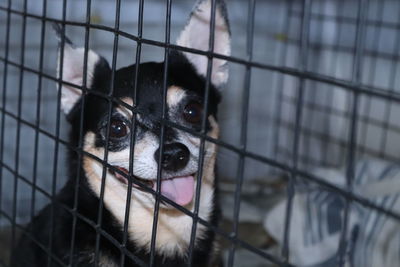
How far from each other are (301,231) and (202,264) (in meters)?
0.88

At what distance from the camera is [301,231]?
2471 millimetres

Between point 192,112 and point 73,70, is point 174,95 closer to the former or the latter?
point 192,112

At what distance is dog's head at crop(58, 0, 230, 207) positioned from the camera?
4.68 ft

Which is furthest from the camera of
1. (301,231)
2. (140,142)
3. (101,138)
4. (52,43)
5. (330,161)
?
(330,161)

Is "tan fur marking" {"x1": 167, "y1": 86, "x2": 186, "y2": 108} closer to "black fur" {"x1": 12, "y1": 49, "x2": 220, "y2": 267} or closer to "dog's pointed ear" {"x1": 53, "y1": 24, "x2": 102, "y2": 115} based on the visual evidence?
"black fur" {"x1": 12, "y1": 49, "x2": 220, "y2": 267}

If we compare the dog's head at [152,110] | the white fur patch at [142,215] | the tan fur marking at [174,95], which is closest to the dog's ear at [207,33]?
the dog's head at [152,110]

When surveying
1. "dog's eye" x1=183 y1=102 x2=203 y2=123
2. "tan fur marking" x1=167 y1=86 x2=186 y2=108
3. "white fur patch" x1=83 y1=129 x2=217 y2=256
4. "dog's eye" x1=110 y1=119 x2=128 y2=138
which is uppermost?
"tan fur marking" x1=167 y1=86 x2=186 y2=108

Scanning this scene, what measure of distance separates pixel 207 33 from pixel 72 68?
1.31 feet

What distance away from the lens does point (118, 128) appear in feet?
5.10

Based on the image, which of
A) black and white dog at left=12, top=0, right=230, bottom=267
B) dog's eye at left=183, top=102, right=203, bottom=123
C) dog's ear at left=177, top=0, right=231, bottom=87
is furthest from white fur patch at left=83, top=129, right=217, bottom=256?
dog's ear at left=177, top=0, right=231, bottom=87

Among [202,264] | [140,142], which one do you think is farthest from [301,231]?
[140,142]

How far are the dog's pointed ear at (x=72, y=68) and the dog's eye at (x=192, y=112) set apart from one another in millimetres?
284

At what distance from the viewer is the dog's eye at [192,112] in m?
1.61

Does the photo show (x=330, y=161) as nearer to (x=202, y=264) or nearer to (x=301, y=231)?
(x=301, y=231)
